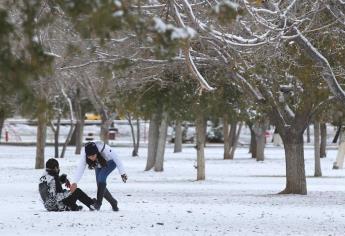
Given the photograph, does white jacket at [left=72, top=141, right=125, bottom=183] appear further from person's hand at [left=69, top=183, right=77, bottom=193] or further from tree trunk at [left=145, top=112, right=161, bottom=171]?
tree trunk at [left=145, top=112, right=161, bottom=171]

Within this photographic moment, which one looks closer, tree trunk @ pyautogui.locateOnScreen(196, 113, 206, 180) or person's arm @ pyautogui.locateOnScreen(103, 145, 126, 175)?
person's arm @ pyautogui.locateOnScreen(103, 145, 126, 175)

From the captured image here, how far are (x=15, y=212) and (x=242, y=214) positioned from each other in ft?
12.4

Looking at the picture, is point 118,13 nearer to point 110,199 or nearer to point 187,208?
point 110,199

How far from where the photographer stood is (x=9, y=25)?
21.2ft

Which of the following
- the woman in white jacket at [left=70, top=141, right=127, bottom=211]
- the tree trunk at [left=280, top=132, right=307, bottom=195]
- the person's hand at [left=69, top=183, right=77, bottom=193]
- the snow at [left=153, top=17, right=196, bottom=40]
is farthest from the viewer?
the tree trunk at [left=280, top=132, right=307, bottom=195]

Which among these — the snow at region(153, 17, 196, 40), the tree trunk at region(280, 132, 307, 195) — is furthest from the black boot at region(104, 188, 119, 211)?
the snow at region(153, 17, 196, 40)

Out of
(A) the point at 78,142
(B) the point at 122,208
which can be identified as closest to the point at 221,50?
(B) the point at 122,208

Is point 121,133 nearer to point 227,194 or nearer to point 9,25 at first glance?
point 227,194

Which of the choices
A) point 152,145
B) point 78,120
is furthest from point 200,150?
point 78,120

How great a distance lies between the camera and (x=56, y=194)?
50.5 feet

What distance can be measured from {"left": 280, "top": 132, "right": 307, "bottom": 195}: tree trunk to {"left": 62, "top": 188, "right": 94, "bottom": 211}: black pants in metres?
6.48

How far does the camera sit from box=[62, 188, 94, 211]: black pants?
603 inches

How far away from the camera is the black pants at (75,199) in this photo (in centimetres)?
1531

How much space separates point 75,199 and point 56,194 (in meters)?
0.32
